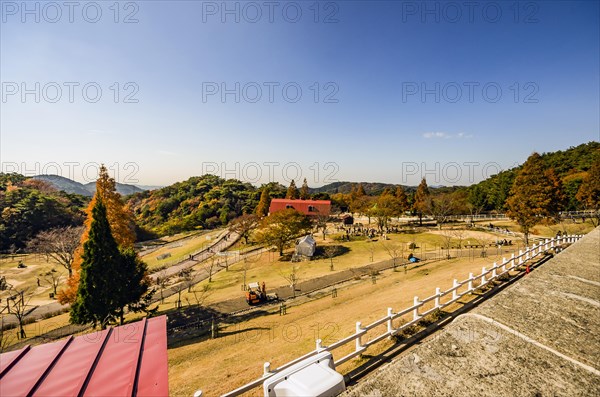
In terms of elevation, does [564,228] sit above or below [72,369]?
below

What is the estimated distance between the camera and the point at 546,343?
9.00 feet

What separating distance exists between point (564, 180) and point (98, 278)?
83.0 meters

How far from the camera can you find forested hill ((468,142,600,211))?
52844mm

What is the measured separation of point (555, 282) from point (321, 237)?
45.4 m

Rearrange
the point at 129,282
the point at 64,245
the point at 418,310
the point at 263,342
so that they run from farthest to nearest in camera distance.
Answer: the point at 64,245 < the point at 129,282 < the point at 263,342 < the point at 418,310

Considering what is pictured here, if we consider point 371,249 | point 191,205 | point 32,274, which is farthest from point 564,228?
point 191,205

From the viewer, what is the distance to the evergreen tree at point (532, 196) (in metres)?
28.8

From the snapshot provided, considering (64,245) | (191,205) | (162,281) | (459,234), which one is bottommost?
(162,281)

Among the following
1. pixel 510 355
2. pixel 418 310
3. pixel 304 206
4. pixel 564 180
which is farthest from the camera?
pixel 304 206

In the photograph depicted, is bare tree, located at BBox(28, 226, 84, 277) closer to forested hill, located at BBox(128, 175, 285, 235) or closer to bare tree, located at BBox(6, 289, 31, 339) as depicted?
bare tree, located at BBox(6, 289, 31, 339)

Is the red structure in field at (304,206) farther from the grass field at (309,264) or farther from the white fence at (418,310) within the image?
the white fence at (418,310)

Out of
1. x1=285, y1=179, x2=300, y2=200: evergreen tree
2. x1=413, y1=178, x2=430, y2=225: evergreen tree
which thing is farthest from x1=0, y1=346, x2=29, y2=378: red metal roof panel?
x1=285, y1=179, x2=300, y2=200: evergreen tree

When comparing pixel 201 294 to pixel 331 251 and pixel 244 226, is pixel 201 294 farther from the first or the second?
pixel 244 226

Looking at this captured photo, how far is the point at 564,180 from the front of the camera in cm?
5775
